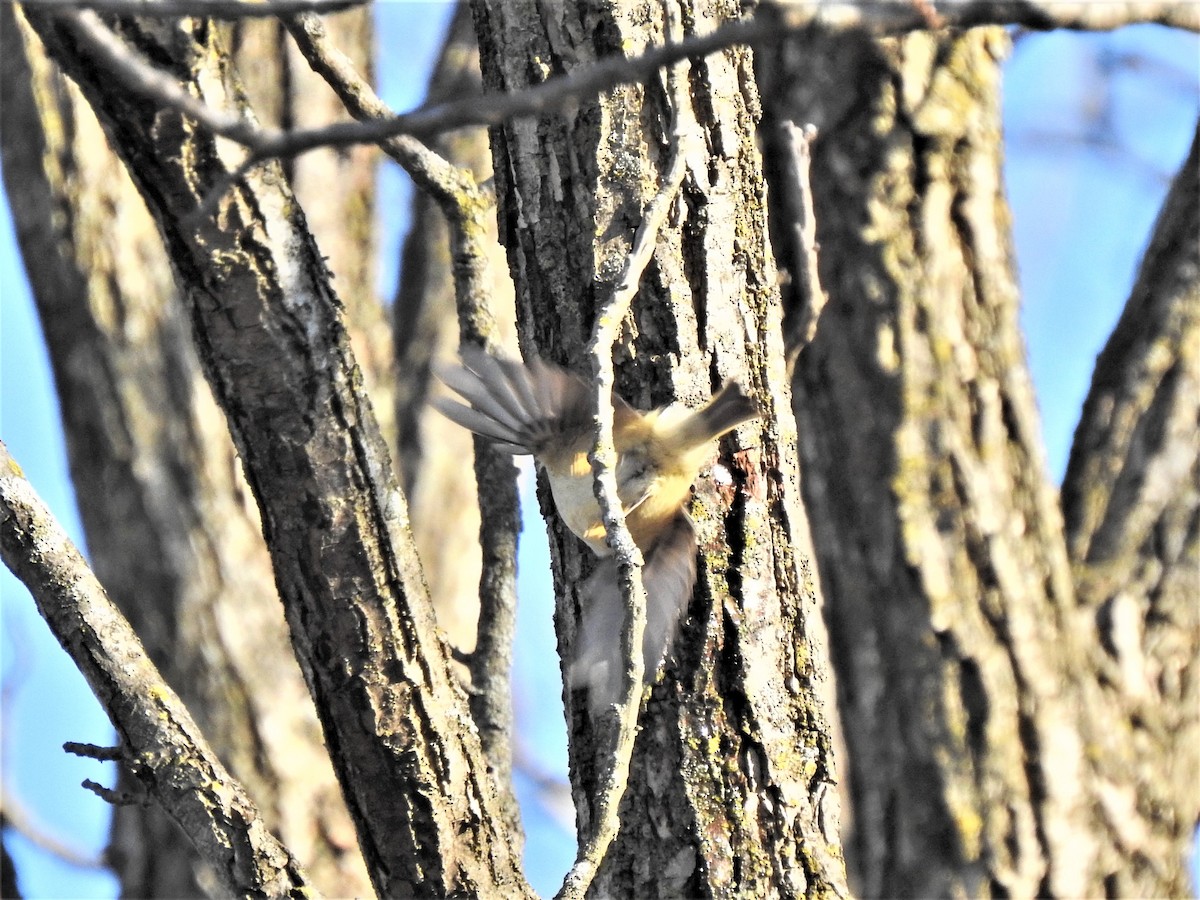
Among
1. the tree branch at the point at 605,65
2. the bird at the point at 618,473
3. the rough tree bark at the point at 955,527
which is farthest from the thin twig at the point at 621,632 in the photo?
the rough tree bark at the point at 955,527

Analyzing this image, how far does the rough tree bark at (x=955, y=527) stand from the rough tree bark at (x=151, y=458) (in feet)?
5.68

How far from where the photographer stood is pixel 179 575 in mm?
3822

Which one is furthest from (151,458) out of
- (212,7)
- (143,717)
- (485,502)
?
(212,7)

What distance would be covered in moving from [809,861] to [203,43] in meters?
1.37

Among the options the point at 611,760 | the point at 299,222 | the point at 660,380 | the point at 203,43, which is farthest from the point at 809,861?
the point at 203,43

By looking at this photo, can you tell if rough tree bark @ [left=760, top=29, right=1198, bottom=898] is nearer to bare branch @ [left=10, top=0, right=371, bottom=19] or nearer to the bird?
the bird

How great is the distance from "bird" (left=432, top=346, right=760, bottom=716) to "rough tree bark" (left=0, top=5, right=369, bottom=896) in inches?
80.6

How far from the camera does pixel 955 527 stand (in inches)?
115

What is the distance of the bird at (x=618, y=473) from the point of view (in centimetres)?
175

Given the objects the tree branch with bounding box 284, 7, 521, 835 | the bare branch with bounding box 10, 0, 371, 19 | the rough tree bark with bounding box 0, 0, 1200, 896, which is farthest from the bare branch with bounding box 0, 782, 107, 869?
the bare branch with bounding box 10, 0, 371, 19

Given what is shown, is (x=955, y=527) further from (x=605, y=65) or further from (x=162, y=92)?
(x=162, y=92)

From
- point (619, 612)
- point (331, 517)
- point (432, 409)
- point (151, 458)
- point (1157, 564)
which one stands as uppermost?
point (432, 409)

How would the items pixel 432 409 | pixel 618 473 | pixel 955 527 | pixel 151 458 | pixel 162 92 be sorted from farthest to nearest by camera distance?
pixel 432 409, pixel 151 458, pixel 955 527, pixel 618 473, pixel 162 92

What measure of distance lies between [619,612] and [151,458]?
2.47 metres
